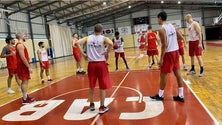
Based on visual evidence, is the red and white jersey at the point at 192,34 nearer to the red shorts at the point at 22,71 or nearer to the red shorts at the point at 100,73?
the red shorts at the point at 100,73

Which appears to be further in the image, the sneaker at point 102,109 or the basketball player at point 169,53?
the basketball player at point 169,53

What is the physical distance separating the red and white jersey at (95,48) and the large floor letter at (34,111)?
152 centimetres

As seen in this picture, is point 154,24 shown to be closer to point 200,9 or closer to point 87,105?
point 200,9

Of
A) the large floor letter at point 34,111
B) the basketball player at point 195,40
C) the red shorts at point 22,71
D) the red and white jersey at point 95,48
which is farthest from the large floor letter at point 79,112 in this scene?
the basketball player at point 195,40

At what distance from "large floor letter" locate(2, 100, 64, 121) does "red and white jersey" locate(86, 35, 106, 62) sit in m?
1.52

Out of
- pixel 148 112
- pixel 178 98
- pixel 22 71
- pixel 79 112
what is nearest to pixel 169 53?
pixel 178 98

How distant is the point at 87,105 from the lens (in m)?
5.36

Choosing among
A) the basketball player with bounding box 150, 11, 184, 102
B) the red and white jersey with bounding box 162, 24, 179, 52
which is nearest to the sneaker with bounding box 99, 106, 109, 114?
the basketball player with bounding box 150, 11, 184, 102

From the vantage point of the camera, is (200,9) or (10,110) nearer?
(10,110)

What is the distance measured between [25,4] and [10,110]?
2162cm

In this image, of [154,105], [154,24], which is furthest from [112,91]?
[154,24]

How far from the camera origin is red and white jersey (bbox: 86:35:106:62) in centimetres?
478

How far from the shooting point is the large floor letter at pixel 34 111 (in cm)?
483

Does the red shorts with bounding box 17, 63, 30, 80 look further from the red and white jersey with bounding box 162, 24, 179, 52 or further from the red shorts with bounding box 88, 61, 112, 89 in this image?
the red and white jersey with bounding box 162, 24, 179, 52
